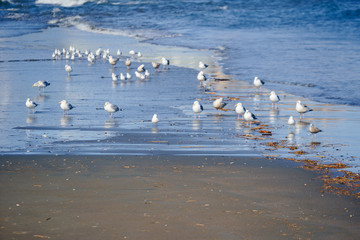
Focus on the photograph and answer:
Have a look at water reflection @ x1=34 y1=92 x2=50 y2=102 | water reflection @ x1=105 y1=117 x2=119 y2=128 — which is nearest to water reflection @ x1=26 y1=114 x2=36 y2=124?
water reflection @ x1=105 y1=117 x2=119 y2=128

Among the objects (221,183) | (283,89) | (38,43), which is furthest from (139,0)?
(221,183)

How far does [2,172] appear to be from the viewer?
8656 millimetres

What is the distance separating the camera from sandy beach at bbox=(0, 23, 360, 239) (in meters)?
6.69

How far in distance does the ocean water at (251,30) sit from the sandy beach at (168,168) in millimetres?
4155

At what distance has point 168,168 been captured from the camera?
9.07m

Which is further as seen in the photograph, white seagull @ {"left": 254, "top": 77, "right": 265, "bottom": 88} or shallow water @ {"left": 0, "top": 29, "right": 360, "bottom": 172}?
white seagull @ {"left": 254, "top": 77, "right": 265, "bottom": 88}

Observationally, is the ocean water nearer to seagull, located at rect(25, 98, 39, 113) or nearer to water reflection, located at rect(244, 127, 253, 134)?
water reflection, located at rect(244, 127, 253, 134)

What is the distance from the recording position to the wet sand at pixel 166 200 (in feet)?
21.4

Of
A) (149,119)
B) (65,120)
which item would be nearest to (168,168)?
(149,119)

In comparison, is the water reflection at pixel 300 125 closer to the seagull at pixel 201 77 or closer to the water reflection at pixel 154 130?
the water reflection at pixel 154 130

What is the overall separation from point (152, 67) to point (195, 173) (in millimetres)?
15666

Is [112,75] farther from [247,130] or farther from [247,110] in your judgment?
[247,130]

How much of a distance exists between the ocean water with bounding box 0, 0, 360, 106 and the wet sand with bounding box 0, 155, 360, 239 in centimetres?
834

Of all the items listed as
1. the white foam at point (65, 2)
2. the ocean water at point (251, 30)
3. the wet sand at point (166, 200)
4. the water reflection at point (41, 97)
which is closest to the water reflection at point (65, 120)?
the water reflection at point (41, 97)
